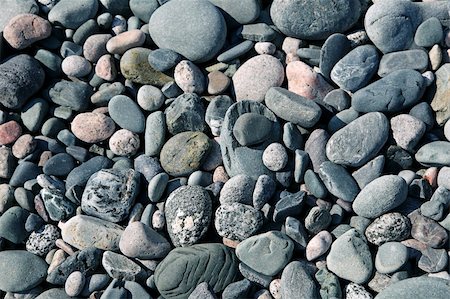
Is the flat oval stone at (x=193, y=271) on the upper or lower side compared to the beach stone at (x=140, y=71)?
lower

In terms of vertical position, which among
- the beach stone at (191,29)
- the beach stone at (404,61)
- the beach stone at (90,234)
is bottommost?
the beach stone at (90,234)

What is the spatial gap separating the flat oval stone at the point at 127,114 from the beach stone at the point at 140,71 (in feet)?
0.44

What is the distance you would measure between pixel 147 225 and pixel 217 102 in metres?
0.65

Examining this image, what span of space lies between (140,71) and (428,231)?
4.87ft

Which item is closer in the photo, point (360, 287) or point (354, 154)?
point (360, 287)

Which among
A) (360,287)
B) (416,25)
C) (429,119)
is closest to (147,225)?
(360,287)

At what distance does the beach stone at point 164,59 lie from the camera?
8.01ft

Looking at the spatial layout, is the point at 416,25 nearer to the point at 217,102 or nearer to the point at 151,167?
the point at 217,102

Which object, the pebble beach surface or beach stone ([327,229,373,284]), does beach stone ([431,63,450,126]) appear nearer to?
the pebble beach surface

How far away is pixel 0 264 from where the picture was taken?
7.15ft

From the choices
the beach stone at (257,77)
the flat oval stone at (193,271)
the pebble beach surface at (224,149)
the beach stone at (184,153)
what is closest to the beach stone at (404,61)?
the pebble beach surface at (224,149)

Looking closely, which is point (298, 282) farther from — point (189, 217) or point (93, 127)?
point (93, 127)

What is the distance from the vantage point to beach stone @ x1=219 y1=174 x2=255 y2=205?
217 centimetres

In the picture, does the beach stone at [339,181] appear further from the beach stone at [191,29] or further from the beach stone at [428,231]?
the beach stone at [191,29]
